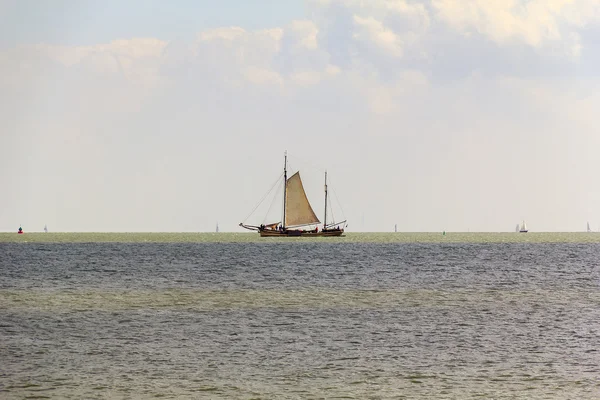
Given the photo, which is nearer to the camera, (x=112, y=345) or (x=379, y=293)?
(x=112, y=345)

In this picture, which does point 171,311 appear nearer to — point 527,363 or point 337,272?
point 527,363

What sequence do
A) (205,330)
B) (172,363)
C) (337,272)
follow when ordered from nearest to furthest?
1. (172,363)
2. (205,330)
3. (337,272)

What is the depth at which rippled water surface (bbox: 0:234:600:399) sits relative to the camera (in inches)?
1200

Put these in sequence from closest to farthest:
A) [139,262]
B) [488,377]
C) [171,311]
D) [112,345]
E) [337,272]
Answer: [488,377] < [112,345] < [171,311] < [337,272] < [139,262]

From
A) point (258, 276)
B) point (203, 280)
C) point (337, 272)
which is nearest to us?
point (203, 280)

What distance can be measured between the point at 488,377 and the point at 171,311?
25022 millimetres

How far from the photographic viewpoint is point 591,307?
55812 millimetres

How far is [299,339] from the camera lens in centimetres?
4084

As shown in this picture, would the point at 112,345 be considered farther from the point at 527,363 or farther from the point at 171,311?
the point at 527,363

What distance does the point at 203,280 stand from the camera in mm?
80562

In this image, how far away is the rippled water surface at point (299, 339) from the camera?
30.5 metres

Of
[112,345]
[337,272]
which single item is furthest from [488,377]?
[337,272]

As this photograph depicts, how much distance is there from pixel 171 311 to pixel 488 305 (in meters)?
19.8

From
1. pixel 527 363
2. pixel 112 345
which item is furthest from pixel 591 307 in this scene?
pixel 112 345
